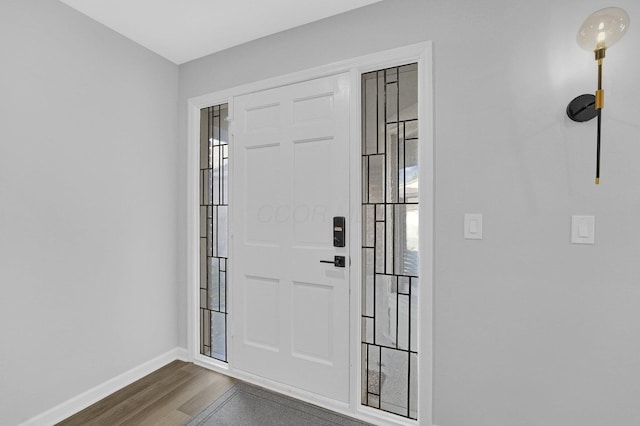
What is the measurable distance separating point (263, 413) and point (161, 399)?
0.74 m

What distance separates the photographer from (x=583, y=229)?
143 centimetres

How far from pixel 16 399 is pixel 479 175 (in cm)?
282

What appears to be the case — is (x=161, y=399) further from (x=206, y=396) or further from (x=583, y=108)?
(x=583, y=108)

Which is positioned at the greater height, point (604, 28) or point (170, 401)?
point (604, 28)

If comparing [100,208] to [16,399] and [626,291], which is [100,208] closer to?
[16,399]

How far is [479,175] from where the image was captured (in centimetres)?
161

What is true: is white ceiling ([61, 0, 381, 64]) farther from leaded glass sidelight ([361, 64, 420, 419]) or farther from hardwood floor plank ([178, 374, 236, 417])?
hardwood floor plank ([178, 374, 236, 417])

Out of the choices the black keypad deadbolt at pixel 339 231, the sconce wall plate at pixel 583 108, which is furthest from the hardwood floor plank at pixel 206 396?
the sconce wall plate at pixel 583 108

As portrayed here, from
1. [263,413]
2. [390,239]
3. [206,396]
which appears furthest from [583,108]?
[206,396]

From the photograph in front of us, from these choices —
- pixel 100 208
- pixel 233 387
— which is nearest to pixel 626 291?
pixel 233 387

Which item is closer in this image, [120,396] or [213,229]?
[120,396]

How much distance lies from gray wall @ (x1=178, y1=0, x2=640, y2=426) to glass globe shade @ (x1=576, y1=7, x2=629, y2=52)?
0.70 feet

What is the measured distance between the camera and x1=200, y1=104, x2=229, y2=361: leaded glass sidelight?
8.24 ft

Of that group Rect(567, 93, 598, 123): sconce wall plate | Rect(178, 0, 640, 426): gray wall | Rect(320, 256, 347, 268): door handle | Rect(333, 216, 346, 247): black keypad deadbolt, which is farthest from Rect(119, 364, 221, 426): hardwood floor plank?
Rect(567, 93, 598, 123): sconce wall plate
